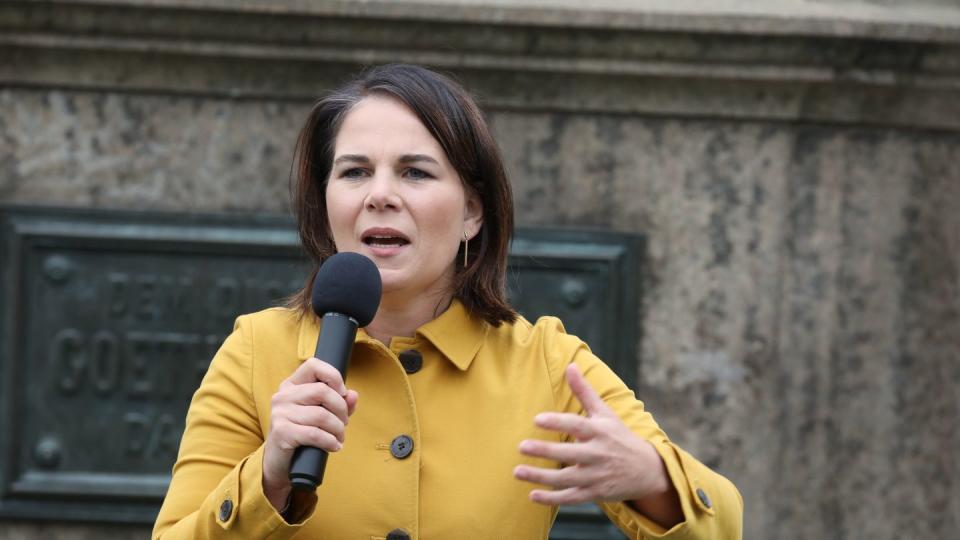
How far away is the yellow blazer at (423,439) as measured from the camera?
256 centimetres

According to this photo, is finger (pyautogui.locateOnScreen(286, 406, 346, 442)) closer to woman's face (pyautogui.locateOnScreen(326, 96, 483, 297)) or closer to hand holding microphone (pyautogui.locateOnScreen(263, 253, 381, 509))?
hand holding microphone (pyautogui.locateOnScreen(263, 253, 381, 509))

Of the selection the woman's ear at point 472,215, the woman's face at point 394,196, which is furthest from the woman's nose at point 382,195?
the woman's ear at point 472,215

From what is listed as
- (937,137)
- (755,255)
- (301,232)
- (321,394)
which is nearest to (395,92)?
(301,232)

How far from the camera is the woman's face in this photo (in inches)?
108

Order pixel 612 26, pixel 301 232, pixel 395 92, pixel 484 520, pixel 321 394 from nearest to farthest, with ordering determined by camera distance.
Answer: pixel 321 394, pixel 484 520, pixel 395 92, pixel 301 232, pixel 612 26

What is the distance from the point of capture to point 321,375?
2.24 meters

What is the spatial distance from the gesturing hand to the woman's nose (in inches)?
22.5

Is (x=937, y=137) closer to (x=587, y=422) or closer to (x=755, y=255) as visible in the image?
(x=755, y=255)

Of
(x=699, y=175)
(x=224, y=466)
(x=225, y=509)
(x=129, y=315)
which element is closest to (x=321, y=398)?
(x=225, y=509)

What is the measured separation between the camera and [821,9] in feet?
15.6

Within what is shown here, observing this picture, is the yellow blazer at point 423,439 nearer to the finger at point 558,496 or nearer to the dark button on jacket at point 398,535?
the dark button on jacket at point 398,535

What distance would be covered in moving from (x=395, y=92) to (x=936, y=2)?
2659 mm

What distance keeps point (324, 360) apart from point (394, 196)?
53 cm

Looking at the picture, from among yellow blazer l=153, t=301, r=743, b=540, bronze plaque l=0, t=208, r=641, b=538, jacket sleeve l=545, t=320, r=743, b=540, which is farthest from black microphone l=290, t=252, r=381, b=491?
bronze plaque l=0, t=208, r=641, b=538
